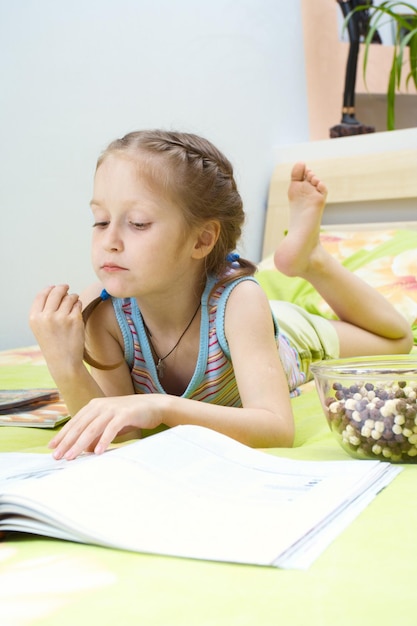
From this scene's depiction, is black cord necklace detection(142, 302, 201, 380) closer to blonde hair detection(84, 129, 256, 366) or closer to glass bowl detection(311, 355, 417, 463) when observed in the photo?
blonde hair detection(84, 129, 256, 366)

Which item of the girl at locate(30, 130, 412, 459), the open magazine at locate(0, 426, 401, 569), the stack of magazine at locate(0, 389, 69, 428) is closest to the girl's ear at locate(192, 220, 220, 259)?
the girl at locate(30, 130, 412, 459)

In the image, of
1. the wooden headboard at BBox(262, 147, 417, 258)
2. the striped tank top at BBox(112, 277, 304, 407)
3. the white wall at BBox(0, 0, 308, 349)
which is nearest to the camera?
the striped tank top at BBox(112, 277, 304, 407)

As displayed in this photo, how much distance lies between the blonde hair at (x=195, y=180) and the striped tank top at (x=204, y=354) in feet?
0.12

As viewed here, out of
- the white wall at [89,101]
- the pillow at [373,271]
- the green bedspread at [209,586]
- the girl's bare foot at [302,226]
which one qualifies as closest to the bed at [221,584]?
the green bedspread at [209,586]

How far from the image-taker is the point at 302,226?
1458 millimetres

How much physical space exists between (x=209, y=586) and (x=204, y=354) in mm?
654

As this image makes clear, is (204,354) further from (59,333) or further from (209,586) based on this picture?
(209,586)

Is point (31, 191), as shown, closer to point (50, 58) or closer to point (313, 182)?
point (50, 58)

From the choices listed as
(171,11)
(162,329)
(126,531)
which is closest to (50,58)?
(171,11)

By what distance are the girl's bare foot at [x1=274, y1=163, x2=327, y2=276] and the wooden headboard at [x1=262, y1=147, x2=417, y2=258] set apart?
41.1 inches

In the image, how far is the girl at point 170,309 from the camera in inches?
38.6

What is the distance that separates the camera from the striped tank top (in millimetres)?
1116

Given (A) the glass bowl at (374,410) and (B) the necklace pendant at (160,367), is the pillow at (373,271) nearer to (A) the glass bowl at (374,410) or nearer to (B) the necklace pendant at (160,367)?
(B) the necklace pendant at (160,367)

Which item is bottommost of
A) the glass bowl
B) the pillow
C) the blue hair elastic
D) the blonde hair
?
the pillow
